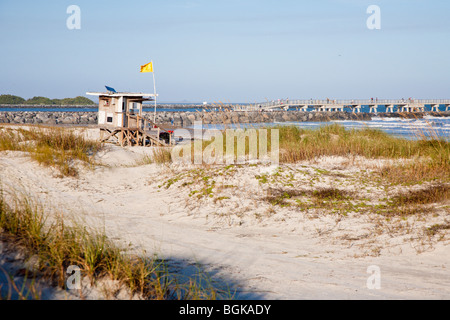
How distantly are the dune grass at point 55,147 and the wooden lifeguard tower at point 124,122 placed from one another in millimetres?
6956

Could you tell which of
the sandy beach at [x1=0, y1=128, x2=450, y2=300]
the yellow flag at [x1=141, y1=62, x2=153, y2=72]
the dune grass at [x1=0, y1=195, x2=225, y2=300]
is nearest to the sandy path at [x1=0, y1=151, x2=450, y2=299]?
the sandy beach at [x1=0, y1=128, x2=450, y2=300]

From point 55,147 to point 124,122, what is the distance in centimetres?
957

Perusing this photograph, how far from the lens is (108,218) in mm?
6512

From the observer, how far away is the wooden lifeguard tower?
61.6ft

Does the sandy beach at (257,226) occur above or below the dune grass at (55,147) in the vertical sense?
below

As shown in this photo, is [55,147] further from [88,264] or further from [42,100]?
[42,100]

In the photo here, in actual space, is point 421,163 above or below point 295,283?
above

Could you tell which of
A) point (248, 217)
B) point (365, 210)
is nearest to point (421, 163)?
point (365, 210)

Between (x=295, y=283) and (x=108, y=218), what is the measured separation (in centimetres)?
370

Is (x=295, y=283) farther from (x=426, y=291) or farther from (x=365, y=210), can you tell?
(x=365, y=210)

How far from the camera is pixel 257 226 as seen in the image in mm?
6535

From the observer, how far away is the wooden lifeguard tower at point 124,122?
18766 mm

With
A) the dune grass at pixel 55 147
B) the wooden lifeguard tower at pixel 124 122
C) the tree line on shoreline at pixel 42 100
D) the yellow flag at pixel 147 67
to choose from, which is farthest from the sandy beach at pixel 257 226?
the tree line on shoreline at pixel 42 100

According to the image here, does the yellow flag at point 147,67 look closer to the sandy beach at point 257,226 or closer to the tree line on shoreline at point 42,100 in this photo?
the sandy beach at point 257,226
